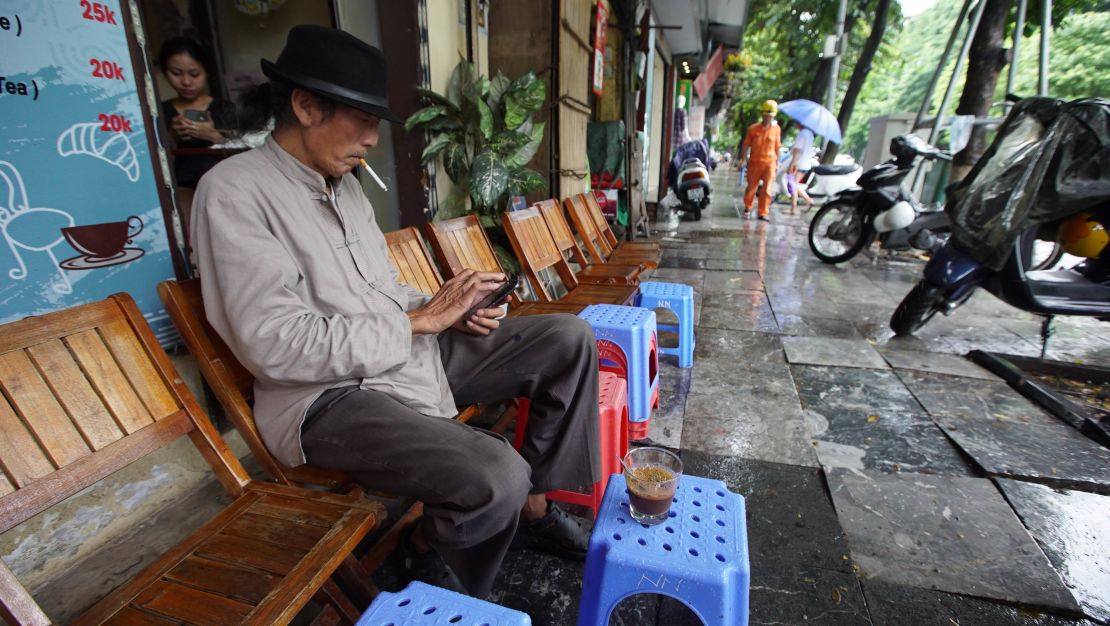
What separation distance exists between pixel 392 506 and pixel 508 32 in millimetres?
3577

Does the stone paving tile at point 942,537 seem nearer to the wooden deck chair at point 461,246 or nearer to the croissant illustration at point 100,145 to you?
the wooden deck chair at point 461,246

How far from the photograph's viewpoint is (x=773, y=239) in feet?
25.1

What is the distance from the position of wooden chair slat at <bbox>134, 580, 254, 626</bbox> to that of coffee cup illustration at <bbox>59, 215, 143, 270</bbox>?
1159 mm

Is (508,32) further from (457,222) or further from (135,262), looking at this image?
(135,262)

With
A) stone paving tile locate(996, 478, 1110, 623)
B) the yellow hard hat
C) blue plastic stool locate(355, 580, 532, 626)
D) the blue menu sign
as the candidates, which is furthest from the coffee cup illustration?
the yellow hard hat

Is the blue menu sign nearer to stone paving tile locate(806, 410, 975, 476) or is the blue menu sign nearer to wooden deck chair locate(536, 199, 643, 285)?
wooden deck chair locate(536, 199, 643, 285)

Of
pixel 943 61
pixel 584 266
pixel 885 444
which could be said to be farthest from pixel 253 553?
pixel 943 61

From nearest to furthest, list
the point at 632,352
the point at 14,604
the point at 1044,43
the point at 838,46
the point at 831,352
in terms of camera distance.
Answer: the point at 14,604
the point at 632,352
the point at 831,352
the point at 1044,43
the point at 838,46

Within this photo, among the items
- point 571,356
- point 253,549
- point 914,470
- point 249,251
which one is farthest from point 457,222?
point 914,470

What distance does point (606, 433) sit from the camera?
1.93 m

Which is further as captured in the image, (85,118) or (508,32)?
(508,32)

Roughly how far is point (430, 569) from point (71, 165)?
5.47 feet

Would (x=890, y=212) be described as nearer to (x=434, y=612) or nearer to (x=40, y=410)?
(x=434, y=612)

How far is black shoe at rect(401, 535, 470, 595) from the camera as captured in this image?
154 cm
